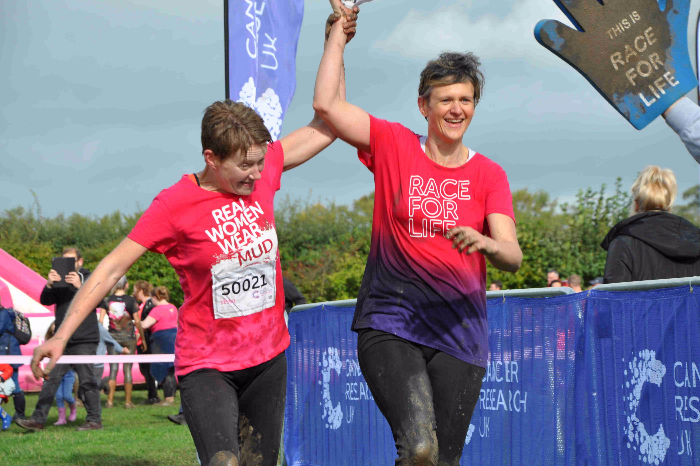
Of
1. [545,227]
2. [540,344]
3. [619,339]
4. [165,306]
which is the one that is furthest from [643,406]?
[545,227]

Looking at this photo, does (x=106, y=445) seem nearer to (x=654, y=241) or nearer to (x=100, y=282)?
(x=100, y=282)

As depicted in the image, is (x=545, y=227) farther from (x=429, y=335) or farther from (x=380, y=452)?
(x=429, y=335)

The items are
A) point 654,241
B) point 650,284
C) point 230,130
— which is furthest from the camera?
point 654,241

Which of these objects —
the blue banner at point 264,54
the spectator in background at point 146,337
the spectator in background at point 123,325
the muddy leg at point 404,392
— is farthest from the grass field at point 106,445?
the muddy leg at point 404,392

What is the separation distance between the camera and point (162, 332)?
13.3 m

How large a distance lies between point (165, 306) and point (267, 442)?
10363 mm

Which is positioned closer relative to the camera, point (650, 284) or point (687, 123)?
point (687, 123)

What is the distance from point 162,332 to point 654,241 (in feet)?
32.4

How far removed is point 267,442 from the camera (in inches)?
135

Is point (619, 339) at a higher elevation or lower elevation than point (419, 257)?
lower

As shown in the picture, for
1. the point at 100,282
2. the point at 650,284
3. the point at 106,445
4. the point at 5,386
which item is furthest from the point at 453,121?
the point at 5,386

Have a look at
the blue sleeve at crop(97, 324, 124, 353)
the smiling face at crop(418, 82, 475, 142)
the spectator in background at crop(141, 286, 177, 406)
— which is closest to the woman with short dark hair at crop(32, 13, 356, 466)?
the smiling face at crop(418, 82, 475, 142)

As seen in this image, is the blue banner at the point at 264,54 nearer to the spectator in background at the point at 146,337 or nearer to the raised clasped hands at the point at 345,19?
the raised clasped hands at the point at 345,19

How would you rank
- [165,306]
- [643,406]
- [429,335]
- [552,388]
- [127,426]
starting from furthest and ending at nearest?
[165,306]
[127,426]
[552,388]
[643,406]
[429,335]
